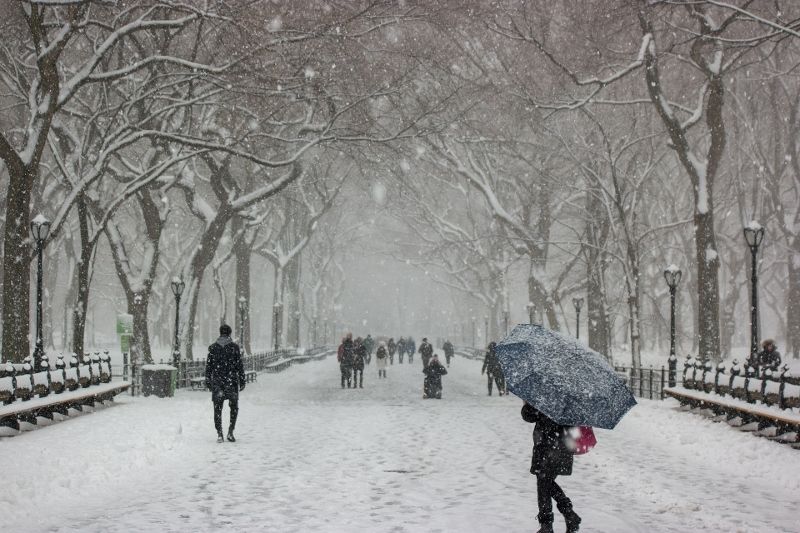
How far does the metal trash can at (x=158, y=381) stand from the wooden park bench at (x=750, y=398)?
1275cm

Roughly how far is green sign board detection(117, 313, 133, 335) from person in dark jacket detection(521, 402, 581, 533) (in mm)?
20294

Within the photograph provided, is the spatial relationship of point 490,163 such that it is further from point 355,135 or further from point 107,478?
point 107,478

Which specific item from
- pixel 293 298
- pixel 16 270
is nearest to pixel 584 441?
pixel 16 270

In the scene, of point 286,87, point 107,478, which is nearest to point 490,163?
point 286,87

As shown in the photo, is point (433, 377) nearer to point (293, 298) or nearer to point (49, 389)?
point (49, 389)

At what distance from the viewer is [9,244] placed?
57.7ft

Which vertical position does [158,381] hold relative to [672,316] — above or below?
below

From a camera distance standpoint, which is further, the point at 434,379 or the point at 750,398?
the point at 434,379

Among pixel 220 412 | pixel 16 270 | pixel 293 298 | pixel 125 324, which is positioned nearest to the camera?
pixel 220 412

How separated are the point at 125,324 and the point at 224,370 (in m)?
13.1

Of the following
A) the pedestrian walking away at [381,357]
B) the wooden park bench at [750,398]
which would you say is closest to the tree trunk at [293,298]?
the pedestrian walking away at [381,357]

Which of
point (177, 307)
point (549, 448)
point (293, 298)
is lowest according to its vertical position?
point (549, 448)

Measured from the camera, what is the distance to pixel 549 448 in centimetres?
705

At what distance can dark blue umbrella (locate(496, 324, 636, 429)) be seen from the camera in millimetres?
6543
